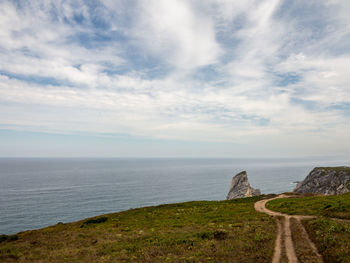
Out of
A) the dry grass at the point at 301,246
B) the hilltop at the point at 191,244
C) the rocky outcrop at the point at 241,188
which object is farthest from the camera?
the rocky outcrop at the point at 241,188

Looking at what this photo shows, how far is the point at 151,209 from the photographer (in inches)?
1918

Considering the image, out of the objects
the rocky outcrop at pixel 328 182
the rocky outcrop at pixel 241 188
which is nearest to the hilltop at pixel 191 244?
the rocky outcrop at pixel 241 188

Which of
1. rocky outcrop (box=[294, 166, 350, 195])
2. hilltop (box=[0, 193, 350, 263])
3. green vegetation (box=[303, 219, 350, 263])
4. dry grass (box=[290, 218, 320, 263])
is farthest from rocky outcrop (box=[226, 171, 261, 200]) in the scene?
green vegetation (box=[303, 219, 350, 263])

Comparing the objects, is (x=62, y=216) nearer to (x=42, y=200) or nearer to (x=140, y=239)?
(x=42, y=200)

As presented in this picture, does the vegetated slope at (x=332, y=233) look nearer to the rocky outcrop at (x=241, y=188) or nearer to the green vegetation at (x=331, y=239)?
the green vegetation at (x=331, y=239)

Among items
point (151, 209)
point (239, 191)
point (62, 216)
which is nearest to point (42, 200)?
point (62, 216)

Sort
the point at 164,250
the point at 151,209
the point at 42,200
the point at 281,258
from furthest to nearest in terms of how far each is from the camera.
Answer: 1. the point at 42,200
2. the point at 151,209
3. the point at 164,250
4. the point at 281,258

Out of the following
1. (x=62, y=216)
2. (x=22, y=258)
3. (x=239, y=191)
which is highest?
(x=22, y=258)

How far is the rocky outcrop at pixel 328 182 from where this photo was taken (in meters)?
79.7

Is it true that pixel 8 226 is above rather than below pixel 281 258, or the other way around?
below

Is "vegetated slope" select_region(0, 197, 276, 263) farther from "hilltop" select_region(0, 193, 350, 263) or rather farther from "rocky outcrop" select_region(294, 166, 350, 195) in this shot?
"rocky outcrop" select_region(294, 166, 350, 195)

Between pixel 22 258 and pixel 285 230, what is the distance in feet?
93.1

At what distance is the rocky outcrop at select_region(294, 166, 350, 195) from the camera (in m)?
79.7

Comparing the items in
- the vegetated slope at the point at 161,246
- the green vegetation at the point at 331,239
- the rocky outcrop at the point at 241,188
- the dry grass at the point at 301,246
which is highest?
the green vegetation at the point at 331,239
